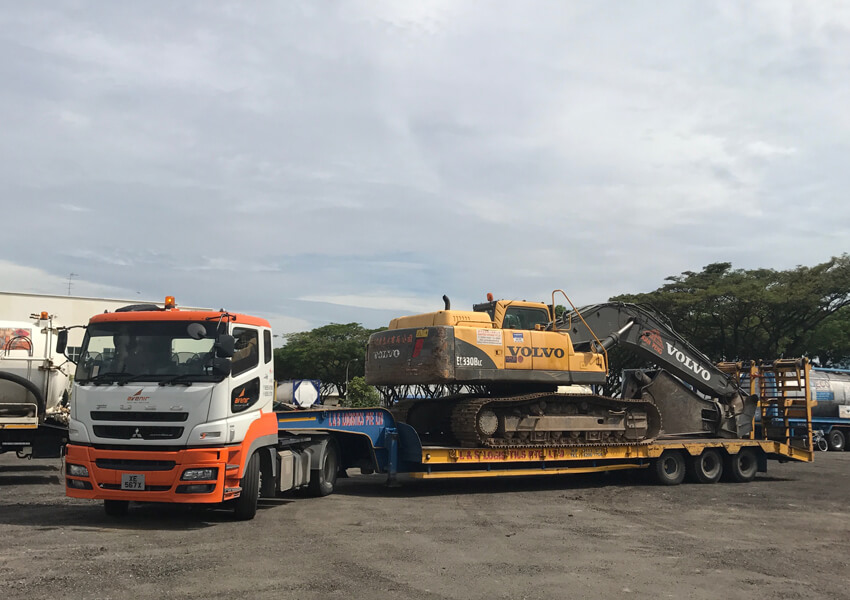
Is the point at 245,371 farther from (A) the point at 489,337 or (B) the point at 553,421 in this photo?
(B) the point at 553,421

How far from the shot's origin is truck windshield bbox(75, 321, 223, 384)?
10.1 meters

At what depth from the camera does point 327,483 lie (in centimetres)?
1417

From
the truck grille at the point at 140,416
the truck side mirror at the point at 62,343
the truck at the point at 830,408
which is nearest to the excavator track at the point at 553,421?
the truck grille at the point at 140,416

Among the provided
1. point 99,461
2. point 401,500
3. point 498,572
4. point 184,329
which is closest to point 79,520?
point 99,461

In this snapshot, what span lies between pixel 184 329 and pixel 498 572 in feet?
17.3

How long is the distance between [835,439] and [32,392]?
3000 cm

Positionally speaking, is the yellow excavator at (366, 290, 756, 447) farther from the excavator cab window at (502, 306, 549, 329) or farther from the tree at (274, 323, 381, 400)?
the tree at (274, 323, 381, 400)

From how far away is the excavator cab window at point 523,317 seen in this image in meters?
15.5

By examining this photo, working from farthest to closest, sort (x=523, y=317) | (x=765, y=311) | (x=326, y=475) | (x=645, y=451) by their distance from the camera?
1. (x=765, y=311)
2. (x=645, y=451)
3. (x=523, y=317)
4. (x=326, y=475)

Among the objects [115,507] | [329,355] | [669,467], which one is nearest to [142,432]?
[115,507]

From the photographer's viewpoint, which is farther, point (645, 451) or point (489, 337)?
point (645, 451)

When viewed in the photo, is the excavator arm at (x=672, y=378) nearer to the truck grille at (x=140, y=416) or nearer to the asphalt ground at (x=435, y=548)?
the asphalt ground at (x=435, y=548)

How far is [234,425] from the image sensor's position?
10203mm

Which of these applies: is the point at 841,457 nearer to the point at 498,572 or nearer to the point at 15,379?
the point at 498,572
